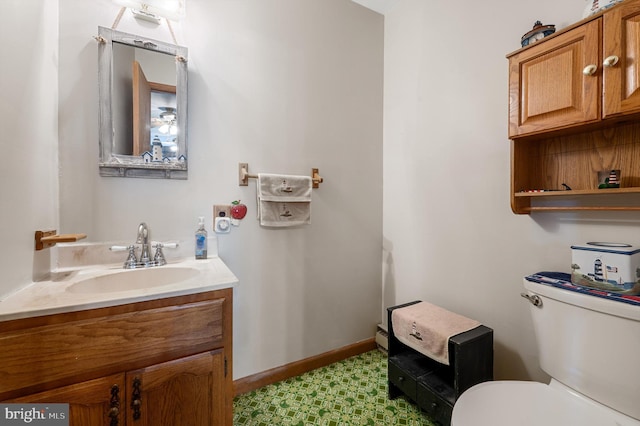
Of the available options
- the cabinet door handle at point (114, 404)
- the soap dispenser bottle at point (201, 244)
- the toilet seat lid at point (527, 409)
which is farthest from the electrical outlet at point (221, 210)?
the toilet seat lid at point (527, 409)

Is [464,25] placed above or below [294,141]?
above

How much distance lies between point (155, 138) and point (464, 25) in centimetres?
182

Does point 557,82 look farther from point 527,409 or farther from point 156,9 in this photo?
point 156,9

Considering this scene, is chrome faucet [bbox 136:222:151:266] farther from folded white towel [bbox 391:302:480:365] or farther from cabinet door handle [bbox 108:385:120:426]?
folded white towel [bbox 391:302:480:365]

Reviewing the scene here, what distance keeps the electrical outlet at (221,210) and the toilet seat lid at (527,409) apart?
53.9 inches

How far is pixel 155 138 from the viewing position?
1.39 meters

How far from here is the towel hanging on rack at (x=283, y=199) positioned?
1.62 m

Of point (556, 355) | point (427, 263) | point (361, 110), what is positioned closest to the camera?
point (556, 355)

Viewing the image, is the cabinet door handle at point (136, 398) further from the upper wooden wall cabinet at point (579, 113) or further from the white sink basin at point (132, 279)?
the upper wooden wall cabinet at point (579, 113)

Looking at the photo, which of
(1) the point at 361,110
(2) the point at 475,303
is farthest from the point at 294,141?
(2) the point at 475,303

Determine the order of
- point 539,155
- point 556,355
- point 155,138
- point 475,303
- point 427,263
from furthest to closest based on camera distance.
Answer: point 427,263 < point 475,303 < point 155,138 < point 539,155 < point 556,355

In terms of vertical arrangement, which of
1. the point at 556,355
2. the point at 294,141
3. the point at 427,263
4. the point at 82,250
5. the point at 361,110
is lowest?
the point at 556,355

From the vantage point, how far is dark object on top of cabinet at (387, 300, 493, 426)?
46.8 inches

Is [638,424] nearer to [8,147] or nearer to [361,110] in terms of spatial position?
[361,110]
